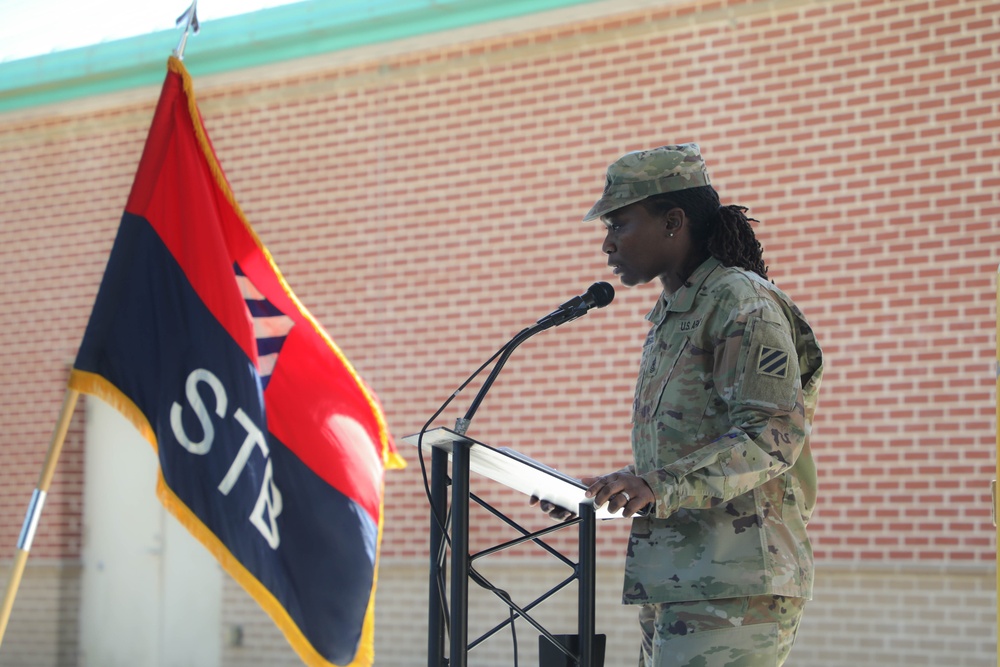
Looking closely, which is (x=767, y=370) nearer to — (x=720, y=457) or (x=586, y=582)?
(x=720, y=457)

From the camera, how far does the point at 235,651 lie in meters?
7.75

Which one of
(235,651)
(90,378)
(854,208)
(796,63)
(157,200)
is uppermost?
(796,63)

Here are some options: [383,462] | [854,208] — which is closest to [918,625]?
[854,208]

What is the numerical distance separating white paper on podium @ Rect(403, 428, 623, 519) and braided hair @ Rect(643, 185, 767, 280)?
1.96ft

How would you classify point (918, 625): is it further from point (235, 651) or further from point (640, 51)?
point (235, 651)

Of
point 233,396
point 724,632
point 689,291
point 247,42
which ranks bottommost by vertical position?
point 724,632

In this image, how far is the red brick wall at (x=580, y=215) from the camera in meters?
6.07

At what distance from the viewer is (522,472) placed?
2.40 m

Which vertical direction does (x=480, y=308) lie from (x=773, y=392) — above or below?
above

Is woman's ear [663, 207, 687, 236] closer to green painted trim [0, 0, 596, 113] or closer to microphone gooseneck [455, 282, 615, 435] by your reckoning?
microphone gooseneck [455, 282, 615, 435]

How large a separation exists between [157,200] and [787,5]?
12.5 feet

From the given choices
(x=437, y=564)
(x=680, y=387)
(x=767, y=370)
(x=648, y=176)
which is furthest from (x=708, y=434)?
(x=437, y=564)

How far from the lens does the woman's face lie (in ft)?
8.31

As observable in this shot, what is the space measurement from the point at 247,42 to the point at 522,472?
617 cm
